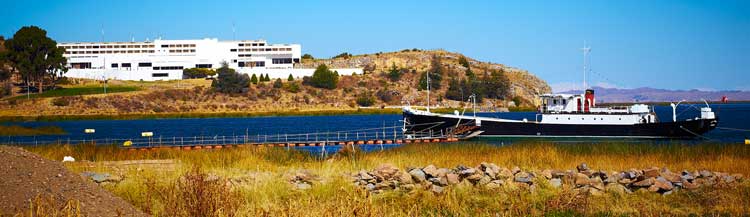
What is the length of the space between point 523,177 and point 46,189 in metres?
10.9

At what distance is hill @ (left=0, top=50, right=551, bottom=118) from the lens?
398 ft

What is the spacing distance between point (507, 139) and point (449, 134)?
483 centimetres

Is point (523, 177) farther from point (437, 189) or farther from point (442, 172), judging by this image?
point (437, 189)

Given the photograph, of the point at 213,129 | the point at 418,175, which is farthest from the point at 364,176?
the point at 213,129

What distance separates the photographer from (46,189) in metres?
14.4

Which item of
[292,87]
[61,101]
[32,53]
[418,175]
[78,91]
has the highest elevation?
[32,53]

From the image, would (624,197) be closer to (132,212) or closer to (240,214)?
(240,214)

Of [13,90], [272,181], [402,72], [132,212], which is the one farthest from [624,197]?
[402,72]

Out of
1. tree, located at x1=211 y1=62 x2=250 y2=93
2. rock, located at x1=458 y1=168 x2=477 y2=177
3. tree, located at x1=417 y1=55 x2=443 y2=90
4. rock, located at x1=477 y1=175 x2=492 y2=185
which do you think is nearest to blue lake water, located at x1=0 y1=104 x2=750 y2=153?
tree, located at x1=211 y1=62 x2=250 y2=93

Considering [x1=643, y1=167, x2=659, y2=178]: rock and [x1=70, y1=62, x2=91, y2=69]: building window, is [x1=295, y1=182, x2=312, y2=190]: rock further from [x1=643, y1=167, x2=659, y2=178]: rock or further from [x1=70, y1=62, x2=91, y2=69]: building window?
[x1=70, y1=62, x2=91, y2=69]: building window

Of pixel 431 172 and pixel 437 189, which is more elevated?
pixel 431 172

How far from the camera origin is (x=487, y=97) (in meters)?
161


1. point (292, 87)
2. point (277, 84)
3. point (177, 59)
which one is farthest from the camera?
point (177, 59)

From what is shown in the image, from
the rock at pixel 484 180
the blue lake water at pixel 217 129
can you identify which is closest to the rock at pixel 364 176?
the rock at pixel 484 180
